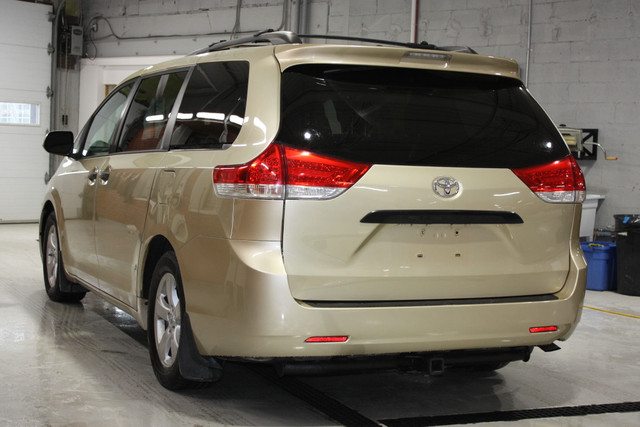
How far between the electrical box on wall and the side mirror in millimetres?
9964

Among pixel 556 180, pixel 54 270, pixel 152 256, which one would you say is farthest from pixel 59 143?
pixel 556 180

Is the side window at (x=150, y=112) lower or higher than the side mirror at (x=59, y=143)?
higher

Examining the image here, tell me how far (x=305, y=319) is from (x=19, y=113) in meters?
12.7

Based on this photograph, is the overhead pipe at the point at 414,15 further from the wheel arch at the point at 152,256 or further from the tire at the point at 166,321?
the tire at the point at 166,321

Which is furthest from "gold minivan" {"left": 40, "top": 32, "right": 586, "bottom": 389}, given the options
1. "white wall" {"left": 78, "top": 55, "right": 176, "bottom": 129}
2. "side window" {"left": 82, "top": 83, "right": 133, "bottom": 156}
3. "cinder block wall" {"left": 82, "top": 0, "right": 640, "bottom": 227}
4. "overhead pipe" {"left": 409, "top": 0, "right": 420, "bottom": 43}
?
"white wall" {"left": 78, "top": 55, "right": 176, "bottom": 129}

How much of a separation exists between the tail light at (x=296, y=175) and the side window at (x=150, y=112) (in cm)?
117

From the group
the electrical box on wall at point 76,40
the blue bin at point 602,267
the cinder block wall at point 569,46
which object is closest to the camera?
the blue bin at point 602,267

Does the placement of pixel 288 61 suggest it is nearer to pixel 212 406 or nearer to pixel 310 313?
pixel 310 313

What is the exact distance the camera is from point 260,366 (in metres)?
4.02

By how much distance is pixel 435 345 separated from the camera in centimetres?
341

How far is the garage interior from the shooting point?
3922 millimetres

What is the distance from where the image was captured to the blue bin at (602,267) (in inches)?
348

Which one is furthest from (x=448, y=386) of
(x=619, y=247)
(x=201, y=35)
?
(x=201, y=35)

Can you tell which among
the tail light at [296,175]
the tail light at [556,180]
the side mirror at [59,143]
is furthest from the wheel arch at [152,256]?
the side mirror at [59,143]
